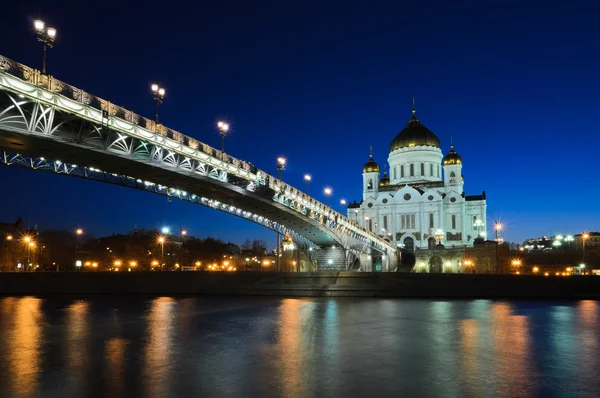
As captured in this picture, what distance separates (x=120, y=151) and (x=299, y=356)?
21166 millimetres

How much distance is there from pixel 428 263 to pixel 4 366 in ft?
304

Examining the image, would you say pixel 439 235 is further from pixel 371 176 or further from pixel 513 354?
pixel 513 354

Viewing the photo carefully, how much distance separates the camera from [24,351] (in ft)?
53.0

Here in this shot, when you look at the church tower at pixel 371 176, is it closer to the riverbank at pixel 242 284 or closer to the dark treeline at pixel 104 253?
the dark treeline at pixel 104 253

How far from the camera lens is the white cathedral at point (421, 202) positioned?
109 m

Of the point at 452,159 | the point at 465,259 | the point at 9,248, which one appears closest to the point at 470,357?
the point at 465,259

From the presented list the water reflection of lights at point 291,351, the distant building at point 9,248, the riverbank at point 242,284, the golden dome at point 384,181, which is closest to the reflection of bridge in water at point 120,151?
the riverbank at point 242,284

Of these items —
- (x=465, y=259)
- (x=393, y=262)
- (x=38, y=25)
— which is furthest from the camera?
(x=393, y=262)

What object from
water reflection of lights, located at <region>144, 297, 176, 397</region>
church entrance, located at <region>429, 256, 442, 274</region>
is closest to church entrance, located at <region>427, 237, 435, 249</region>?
church entrance, located at <region>429, 256, 442, 274</region>

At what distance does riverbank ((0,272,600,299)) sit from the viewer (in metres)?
46.0

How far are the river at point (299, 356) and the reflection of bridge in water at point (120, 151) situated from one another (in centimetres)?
990

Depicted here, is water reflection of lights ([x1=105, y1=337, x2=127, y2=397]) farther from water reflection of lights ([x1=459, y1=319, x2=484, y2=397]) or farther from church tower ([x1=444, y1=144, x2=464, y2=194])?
church tower ([x1=444, y1=144, x2=464, y2=194])

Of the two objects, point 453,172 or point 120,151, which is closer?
point 120,151

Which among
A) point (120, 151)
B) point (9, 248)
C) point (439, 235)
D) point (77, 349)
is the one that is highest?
point (120, 151)
